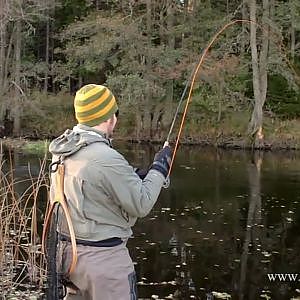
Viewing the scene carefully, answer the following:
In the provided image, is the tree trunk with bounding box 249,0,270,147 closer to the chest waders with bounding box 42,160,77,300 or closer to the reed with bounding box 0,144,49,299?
the reed with bounding box 0,144,49,299

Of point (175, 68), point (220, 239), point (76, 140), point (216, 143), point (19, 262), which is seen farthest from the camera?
point (175, 68)

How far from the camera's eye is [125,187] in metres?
2.52

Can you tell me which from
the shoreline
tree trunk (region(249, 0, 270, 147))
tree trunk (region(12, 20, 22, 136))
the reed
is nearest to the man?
the reed

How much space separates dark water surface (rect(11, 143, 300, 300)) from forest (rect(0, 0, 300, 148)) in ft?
25.2

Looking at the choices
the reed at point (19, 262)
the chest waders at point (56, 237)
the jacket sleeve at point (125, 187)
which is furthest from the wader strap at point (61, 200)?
the reed at point (19, 262)

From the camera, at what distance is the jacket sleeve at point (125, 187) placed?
2.51 meters

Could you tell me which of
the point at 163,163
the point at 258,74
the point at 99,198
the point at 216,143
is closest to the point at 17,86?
the point at 216,143

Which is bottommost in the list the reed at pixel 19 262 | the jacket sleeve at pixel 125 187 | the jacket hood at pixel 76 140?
the reed at pixel 19 262

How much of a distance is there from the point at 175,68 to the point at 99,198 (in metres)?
19.0

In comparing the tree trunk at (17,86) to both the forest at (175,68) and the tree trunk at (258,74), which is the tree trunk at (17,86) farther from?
the tree trunk at (258,74)

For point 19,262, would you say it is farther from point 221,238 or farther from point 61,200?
point 61,200

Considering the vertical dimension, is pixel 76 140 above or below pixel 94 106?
below

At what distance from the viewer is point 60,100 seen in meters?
24.4

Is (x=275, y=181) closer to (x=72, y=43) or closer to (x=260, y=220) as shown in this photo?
(x=260, y=220)
